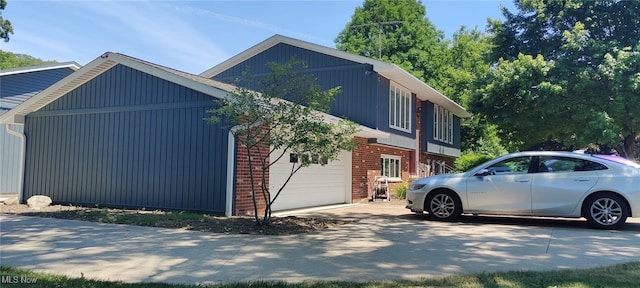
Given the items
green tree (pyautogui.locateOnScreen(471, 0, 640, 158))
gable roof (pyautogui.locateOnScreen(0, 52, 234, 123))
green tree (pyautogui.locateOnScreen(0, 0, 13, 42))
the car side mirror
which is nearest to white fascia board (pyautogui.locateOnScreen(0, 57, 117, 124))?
gable roof (pyautogui.locateOnScreen(0, 52, 234, 123))

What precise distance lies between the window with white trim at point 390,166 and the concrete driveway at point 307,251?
8509mm

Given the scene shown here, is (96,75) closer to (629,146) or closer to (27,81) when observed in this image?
(27,81)

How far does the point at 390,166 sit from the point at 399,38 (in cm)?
1851

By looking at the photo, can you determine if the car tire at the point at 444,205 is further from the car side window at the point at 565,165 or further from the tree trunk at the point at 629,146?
the tree trunk at the point at 629,146

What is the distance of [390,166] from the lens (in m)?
18.0

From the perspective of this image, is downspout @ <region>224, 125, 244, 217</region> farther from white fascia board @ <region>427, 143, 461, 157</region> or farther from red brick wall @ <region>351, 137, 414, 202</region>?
white fascia board @ <region>427, 143, 461, 157</region>

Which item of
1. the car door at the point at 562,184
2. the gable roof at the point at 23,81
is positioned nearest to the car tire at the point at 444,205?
the car door at the point at 562,184

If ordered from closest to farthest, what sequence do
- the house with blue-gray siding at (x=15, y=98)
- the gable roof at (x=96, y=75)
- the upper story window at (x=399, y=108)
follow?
the gable roof at (x=96, y=75)
the house with blue-gray siding at (x=15, y=98)
the upper story window at (x=399, y=108)

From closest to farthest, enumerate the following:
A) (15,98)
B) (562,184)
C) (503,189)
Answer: (562,184), (503,189), (15,98)

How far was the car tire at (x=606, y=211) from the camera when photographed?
8305 millimetres

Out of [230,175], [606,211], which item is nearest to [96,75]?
[230,175]

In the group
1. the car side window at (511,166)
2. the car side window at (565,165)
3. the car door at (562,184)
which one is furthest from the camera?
the car side window at (511,166)

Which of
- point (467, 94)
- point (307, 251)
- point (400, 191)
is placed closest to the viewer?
point (307, 251)

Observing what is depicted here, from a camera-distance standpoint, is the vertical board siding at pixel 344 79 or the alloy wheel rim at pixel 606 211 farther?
the vertical board siding at pixel 344 79
